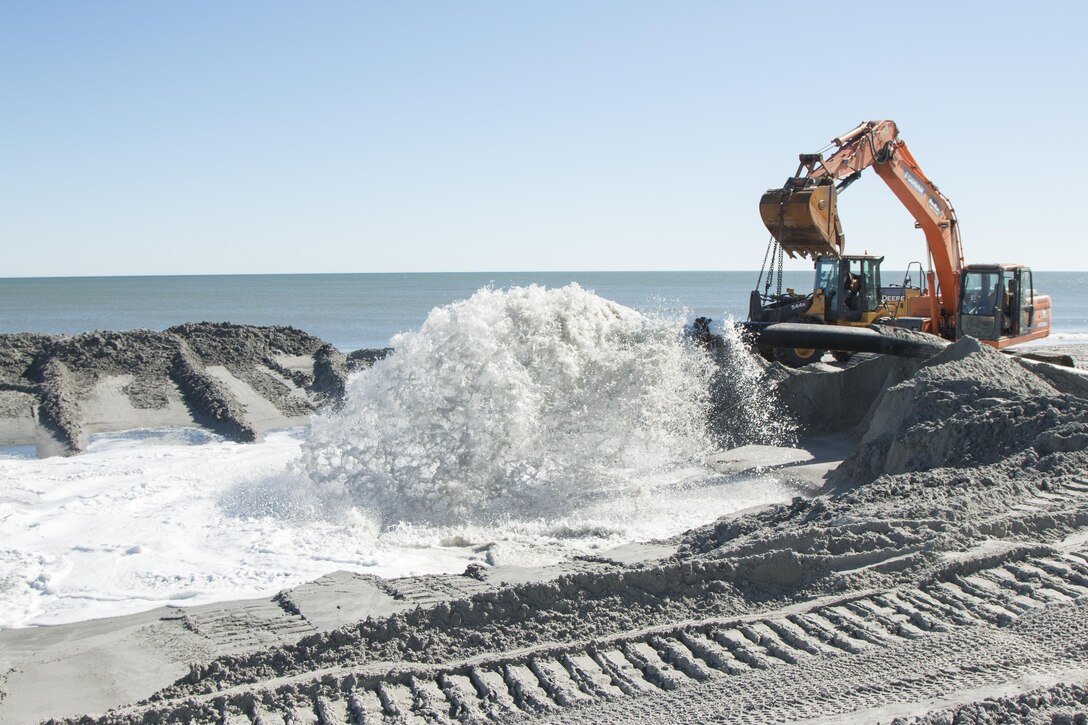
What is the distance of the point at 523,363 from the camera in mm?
9430

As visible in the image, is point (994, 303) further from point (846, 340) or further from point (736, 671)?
point (736, 671)

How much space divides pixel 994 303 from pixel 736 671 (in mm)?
11441

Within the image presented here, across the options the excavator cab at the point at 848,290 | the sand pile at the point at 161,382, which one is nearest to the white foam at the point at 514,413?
the sand pile at the point at 161,382

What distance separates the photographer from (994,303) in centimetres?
1384

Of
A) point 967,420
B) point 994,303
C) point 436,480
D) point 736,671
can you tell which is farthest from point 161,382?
point 994,303

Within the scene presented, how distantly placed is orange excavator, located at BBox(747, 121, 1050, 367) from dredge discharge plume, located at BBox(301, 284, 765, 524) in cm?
331

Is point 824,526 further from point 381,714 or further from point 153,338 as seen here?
point 153,338

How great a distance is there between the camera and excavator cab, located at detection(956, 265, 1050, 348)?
45.3ft

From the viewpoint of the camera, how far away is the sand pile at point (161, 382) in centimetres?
1298

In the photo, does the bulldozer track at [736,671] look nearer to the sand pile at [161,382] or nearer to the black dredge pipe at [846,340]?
the black dredge pipe at [846,340]

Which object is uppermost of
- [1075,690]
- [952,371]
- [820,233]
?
[820,233]

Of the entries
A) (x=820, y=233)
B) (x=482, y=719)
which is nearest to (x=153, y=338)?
(x=820, y=233)

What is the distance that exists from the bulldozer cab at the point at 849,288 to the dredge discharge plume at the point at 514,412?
19.3ft

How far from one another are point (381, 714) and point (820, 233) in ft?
37.2
